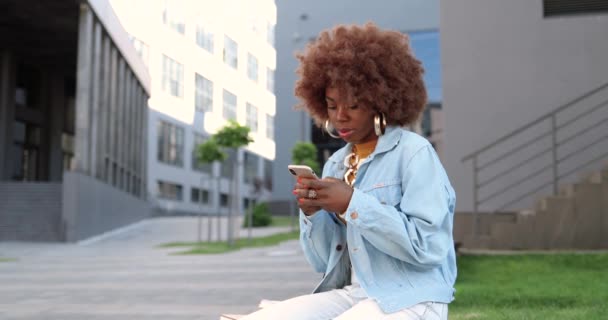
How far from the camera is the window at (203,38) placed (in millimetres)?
40656

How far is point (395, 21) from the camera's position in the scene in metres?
41.0

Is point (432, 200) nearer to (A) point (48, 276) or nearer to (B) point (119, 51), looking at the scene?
(A) point (48, 276)

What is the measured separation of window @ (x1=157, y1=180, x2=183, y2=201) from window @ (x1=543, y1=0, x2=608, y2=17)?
37.5 meters

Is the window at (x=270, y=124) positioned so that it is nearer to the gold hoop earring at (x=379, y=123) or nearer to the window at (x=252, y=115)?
the window at (x=252, y=115)

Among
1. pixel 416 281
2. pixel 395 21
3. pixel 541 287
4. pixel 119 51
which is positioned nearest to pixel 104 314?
pixel 541 287

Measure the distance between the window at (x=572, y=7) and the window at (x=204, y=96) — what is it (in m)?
35.2

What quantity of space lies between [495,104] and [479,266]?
13.3ft

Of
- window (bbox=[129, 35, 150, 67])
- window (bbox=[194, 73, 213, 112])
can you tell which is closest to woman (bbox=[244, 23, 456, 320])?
window (bbox=[129, 35, 150, 67])

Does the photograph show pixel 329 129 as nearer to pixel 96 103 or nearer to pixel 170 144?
pixel 96 103

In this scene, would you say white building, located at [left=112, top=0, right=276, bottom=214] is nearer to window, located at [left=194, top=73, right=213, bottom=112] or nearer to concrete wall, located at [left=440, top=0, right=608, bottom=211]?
window, located at [left=194, top=73, right=213, bottom=112]

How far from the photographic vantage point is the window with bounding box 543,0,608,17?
38.8 feet

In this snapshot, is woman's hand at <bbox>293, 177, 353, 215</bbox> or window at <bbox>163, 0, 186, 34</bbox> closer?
woman's hand at <bbox>293, 177, 353, 215</bbox>

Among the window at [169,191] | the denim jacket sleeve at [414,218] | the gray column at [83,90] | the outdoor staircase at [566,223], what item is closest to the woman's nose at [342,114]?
the denim jacket sleeve at [414,218]

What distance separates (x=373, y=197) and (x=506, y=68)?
10468mm
